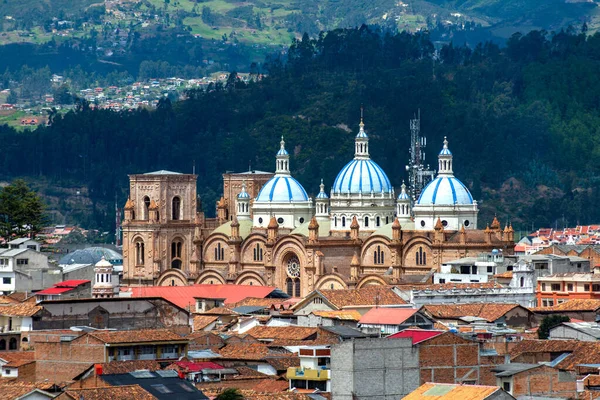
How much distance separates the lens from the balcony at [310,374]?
64281 millimetres

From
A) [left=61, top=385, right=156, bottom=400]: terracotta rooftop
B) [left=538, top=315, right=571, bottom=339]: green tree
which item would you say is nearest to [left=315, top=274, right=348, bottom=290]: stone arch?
[left=538, top=315, right=571, bottom=339]: green tree

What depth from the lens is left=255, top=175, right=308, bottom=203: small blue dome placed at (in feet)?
392

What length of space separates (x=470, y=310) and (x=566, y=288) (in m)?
12.1

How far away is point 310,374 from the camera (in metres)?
64.7

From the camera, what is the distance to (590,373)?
6575 cm

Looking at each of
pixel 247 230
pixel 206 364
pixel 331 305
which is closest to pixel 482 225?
pixel 247 230

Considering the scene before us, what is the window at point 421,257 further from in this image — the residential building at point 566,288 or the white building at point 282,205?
the white building at point 282,205

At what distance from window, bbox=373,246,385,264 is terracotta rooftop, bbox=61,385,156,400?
51.5 meters

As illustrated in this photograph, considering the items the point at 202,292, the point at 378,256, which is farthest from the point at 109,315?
the point at 378,256

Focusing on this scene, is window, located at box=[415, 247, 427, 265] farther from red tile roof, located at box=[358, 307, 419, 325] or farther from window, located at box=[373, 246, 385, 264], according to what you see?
red tile roof, located at box=[358, 307, 419, 325]

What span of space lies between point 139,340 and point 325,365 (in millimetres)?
6190

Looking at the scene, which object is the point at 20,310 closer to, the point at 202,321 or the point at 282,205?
the point at 202,321

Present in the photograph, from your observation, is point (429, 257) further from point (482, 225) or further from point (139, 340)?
point (482, 225)

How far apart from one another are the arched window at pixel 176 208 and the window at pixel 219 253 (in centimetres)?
473
